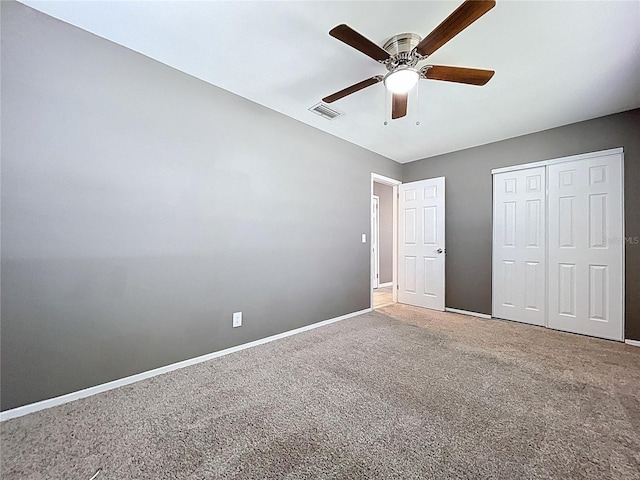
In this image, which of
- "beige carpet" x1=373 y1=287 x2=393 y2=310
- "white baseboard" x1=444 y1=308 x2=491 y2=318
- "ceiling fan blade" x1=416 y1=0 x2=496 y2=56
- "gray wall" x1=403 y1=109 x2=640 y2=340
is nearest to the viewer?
"ceiling fan blade" x1=416 y1=0 x2=496 y2=56

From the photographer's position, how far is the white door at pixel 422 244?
411 cm

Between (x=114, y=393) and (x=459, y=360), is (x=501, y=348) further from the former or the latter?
(x=114, y=393)

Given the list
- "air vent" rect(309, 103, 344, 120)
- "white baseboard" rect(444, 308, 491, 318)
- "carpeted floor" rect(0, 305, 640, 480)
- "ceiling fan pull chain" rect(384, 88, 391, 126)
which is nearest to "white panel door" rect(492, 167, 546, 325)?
"white baseboard" rect(444, 308, 491, 318)

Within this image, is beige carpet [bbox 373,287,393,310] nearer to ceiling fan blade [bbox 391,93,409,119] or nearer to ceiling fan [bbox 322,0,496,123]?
ceiling fan blade [bbox 391,93,409,119]

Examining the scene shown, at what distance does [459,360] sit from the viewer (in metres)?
2.36

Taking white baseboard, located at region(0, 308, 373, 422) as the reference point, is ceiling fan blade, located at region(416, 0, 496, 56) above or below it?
above

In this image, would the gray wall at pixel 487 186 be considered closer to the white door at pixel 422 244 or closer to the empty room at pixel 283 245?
the empty room at pixel 283 245

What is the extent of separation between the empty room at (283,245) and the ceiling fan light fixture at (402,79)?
2cm

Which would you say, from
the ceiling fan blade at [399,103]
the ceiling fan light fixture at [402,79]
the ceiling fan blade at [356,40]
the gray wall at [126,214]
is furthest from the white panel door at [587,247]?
the gray wall at [126,214]

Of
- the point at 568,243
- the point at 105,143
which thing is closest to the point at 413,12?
the point at 105,143

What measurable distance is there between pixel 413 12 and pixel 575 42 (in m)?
1.23

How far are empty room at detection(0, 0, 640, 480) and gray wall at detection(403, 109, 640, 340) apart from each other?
3cm

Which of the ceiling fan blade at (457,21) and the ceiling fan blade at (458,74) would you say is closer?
the ceiling fan blade at (457,21)

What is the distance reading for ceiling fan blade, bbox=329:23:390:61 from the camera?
1419 millimetres
